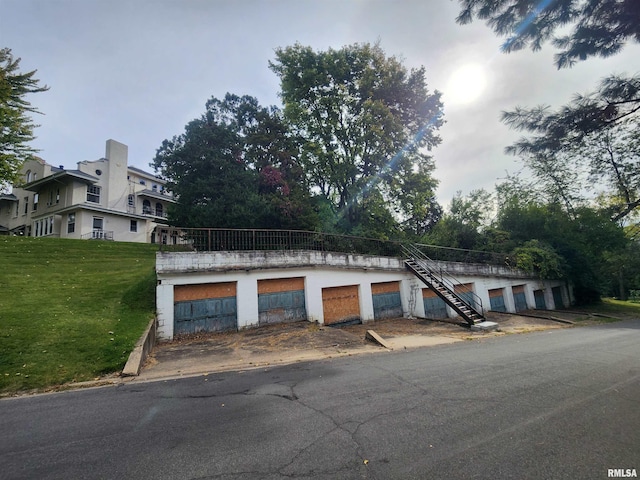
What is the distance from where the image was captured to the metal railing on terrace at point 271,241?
41.3 ft

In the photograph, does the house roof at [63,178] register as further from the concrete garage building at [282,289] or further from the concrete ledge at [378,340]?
the concrete ledge at [378,340]

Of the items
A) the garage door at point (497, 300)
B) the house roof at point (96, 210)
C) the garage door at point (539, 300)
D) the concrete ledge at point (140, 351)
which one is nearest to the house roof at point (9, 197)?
the house roof at point (96, 210)

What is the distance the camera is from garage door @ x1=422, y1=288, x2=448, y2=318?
1697 cm

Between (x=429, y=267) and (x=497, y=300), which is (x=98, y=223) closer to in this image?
(x=429, y=267)

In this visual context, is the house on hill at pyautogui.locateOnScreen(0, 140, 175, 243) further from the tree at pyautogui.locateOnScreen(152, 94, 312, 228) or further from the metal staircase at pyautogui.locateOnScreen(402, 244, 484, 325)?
the metal staircase at pyautogui.locateOnScreen(402, 244, 484, 325)

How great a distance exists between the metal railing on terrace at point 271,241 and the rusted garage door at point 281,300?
6.14ft

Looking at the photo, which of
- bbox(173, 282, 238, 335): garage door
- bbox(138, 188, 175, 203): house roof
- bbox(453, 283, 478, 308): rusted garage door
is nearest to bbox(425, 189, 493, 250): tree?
bbox(453, 283, 478, 308): rusted garage door

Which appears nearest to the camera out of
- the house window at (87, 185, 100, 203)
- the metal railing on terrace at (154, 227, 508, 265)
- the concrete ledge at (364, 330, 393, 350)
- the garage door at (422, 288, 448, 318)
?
the concrete ledge at (364, 330, 393, 350)

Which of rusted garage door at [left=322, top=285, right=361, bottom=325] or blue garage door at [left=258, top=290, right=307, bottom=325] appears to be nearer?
blue garage door at [left=258, top=290, right=307, bottom=325]

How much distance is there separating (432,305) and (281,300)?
9.69 meters

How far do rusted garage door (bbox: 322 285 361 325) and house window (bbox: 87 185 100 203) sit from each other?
27.7m

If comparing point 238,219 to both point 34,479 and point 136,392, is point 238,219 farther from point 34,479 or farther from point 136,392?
point 34,479

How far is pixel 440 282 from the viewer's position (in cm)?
1596

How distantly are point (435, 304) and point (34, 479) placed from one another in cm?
1767
